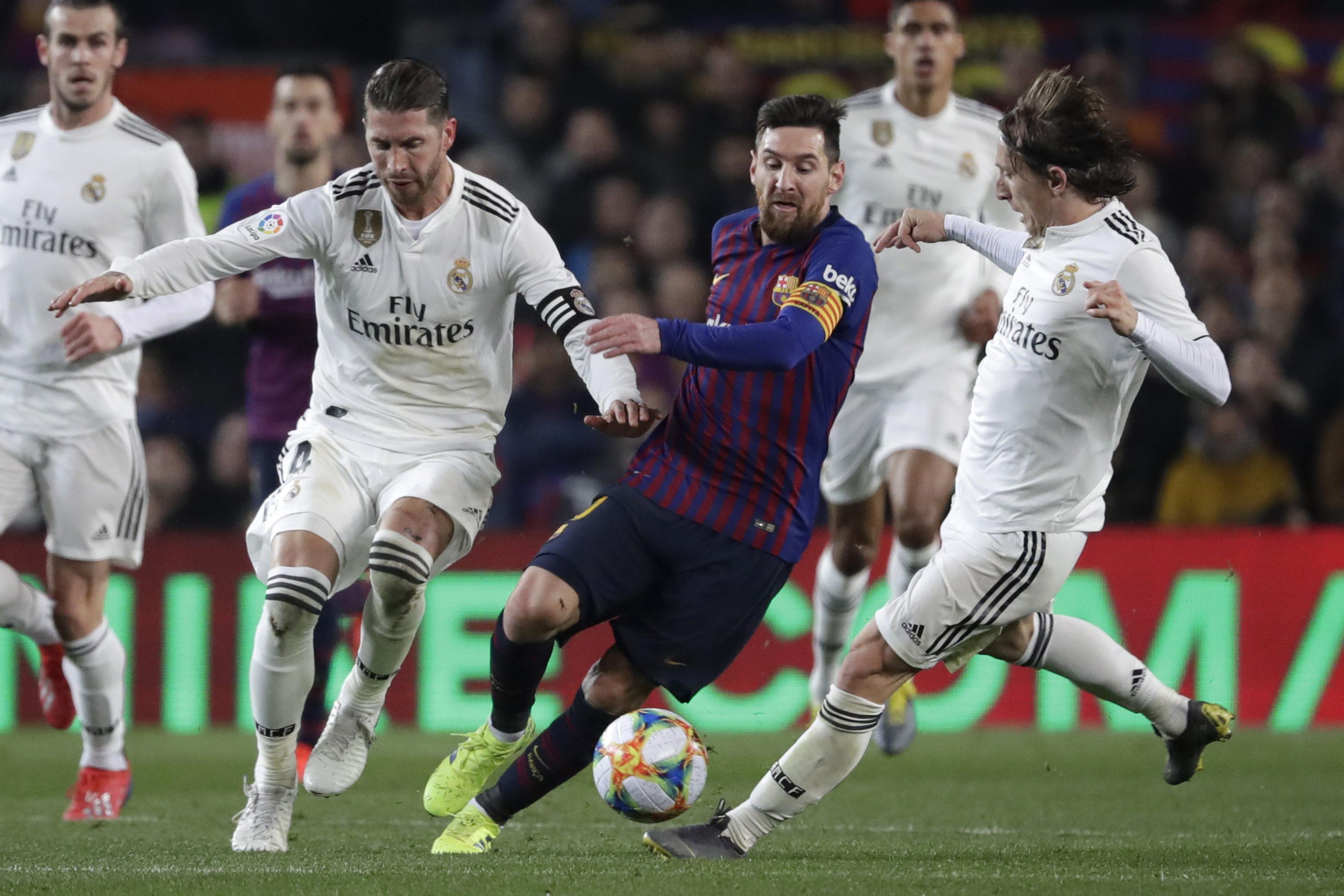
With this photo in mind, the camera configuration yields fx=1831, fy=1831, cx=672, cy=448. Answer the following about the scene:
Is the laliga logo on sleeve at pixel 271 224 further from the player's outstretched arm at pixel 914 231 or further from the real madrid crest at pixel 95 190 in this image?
the player's outstretched arm at pixel 914 231

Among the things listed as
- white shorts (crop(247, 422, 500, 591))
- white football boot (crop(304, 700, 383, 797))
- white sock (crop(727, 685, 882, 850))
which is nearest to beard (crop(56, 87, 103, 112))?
white shorts (crop(247, 422, 500, 591))

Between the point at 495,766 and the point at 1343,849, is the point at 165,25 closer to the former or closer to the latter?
the point at 495,766

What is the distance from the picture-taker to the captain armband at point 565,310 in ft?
18.3

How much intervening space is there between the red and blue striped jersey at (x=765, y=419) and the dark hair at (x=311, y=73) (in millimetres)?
2770

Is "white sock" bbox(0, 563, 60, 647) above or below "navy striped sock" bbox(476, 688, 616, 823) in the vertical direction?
below

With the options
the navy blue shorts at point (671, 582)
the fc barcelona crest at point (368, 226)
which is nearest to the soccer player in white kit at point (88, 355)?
the fc barcelona crest at point (368, 226)

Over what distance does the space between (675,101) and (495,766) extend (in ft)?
22.9

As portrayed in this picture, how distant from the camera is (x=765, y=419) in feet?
18.2

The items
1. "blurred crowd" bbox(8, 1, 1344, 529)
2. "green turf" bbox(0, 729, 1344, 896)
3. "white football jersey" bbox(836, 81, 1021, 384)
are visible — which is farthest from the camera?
"blurred crowd" bbox(8, 1, 1344, 529)

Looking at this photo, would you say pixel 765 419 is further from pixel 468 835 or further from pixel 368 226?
pixel 468 835

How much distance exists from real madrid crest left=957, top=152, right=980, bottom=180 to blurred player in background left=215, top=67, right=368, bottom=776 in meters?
2.62

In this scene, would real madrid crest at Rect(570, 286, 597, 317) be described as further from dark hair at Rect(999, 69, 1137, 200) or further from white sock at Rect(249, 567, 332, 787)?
dark hair at Rect(999, 69, 1137, 200)

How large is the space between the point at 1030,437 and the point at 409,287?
6.36 ft

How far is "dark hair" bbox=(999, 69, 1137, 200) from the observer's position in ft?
17.1
